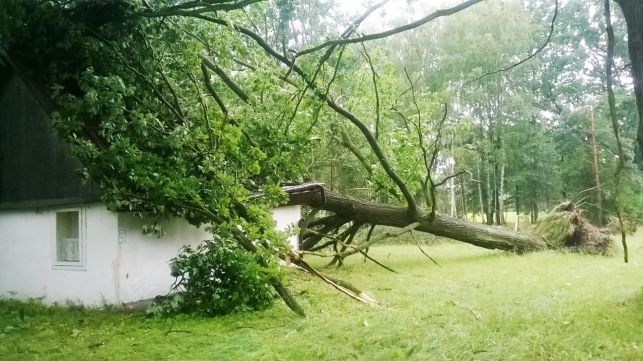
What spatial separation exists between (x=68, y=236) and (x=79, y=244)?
630 mm

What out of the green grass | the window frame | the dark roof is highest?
the dark roof

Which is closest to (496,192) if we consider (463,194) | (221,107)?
(463,194)

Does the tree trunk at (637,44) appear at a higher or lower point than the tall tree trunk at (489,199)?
higher

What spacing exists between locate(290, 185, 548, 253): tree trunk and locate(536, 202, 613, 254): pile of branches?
186 centimetres

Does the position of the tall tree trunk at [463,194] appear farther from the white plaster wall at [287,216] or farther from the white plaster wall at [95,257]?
the white plaster wall at [95,257]

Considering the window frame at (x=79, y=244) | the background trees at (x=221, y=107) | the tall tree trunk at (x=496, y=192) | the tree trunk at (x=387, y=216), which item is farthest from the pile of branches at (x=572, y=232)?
the tall tree trunk at (x=496, y=192)

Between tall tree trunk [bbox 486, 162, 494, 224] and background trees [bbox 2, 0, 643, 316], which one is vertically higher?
background trees [bbox 2, 0, 643, 316]

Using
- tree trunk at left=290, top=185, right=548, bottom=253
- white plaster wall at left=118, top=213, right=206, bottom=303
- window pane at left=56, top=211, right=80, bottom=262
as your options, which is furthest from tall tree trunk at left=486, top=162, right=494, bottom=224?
window pane at left=56, top=211, right=80, bottom=262

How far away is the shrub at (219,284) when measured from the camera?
7668mm

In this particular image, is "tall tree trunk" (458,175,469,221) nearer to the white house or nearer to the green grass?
the green grass

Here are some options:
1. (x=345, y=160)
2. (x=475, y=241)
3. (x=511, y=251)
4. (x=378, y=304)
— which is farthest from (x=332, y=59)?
(x=345, y=160)

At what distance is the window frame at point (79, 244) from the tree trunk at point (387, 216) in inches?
193

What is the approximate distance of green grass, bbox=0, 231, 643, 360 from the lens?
16.7 feet

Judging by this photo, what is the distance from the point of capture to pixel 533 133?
28.9m
